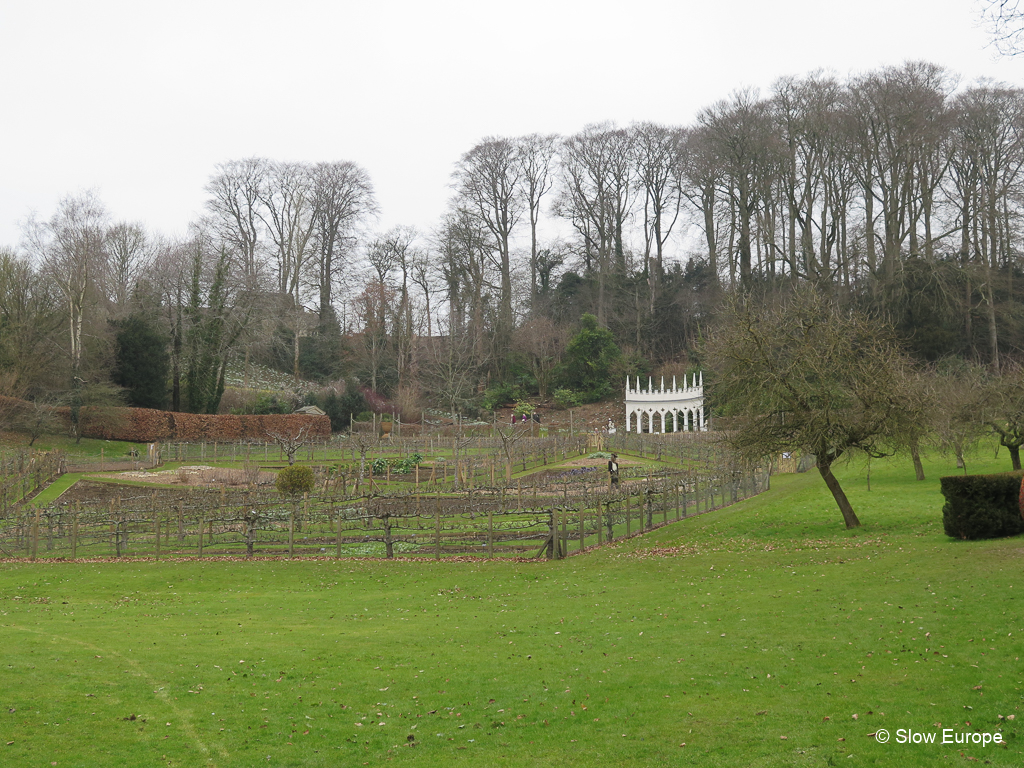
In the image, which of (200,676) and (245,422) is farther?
(245,422)

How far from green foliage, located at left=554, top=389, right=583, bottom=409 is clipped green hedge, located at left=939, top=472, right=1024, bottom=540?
44.6 m

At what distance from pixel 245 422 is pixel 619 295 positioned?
3096cm

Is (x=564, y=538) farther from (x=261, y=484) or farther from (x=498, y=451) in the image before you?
(x=498, y=451)

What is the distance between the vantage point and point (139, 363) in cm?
5162

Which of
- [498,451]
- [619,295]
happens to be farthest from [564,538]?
[619,295]

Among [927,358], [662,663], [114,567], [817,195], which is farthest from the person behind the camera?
[817,195]

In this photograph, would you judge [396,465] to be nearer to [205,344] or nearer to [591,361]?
[205,344]

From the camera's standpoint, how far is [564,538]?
2144 centimetres

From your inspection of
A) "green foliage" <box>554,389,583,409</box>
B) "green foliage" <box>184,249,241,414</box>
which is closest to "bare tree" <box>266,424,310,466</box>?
"green foliage" <box>184,249,241,414</box>

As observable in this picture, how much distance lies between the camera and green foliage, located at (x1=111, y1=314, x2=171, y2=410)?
51.3 metres

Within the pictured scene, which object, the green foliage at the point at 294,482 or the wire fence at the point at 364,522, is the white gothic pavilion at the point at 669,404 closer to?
the wire fence at the point at 364,522

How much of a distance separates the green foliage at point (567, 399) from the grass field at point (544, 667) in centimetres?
4365

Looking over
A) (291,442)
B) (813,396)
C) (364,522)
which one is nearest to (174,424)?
(291,442)

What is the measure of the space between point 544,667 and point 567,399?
51750mm
